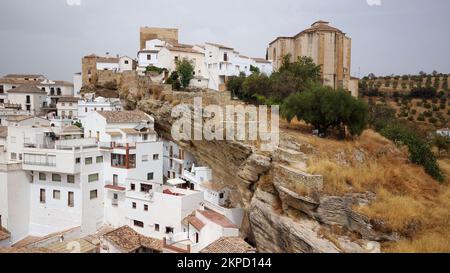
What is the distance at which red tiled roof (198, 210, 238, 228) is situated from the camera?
12.1m

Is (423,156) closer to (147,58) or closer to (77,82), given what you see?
(147,58)

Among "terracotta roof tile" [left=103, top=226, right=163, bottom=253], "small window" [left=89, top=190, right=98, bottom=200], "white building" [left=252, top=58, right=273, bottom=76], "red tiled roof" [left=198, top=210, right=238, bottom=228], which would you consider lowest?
"terracotta roof tile" [left=103, top=226, right=163, bottom=253]

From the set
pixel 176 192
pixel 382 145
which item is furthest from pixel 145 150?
pixel 382 145

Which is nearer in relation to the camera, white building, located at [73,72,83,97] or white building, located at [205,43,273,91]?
white building, located at [205,43,273,91]

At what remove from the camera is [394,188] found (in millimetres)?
9258

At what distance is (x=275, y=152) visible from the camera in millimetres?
10922

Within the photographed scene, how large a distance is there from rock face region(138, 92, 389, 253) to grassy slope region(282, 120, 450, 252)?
0.32 meters

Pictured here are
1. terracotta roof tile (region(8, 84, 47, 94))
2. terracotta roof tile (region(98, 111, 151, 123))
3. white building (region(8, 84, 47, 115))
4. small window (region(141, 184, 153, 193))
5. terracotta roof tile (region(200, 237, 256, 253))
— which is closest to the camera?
terracotta roof tile (region(200, 237, 256, 253))

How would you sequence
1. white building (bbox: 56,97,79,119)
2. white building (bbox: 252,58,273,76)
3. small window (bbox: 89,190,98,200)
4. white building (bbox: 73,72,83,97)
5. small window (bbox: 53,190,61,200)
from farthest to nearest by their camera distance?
white building (bbox: 73,72,83,97) < white building (bbox: 56,97,79,119) < white building (bbox: 252,58,273,76) < small window (bbox: 89,190,98,200) < small window (bbox: 53,190,61,200)

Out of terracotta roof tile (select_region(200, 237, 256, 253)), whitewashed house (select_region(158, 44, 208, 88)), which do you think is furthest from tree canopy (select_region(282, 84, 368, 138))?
whitewashed house (select_region(158, 44, 208, 88))

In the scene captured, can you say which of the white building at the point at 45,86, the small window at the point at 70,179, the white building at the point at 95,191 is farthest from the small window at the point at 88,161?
the white building at the point at 45,86

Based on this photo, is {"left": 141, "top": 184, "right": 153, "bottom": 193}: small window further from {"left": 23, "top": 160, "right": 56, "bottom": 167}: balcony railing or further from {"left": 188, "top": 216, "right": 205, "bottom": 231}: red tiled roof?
{"left": 23, "top": 160, "right": 56, "bottom": 167}: balcony railing

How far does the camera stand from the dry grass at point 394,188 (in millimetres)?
7629

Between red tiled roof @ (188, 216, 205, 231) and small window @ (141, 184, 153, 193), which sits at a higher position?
small window @ (141, 184, 153, 193)
